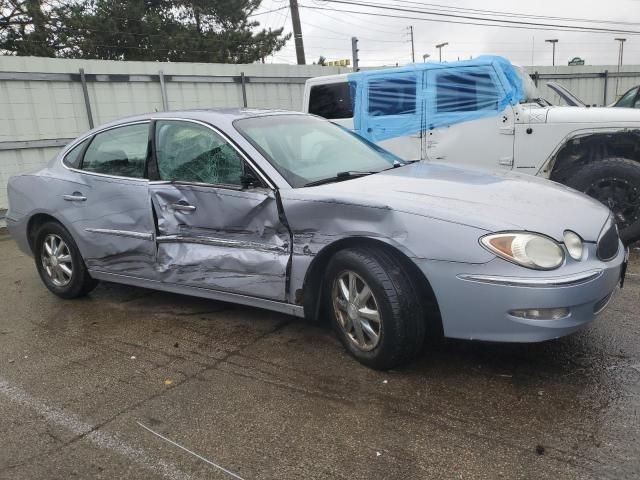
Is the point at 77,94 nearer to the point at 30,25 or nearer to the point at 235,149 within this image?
the point at 235,149

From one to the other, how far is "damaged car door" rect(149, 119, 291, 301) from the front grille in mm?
1796

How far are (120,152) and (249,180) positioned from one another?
4.84ft

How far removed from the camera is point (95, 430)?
286cm

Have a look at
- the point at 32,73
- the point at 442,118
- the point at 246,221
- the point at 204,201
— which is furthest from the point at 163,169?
the point at 32,73

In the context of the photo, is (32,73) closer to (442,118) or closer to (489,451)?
(442,118)

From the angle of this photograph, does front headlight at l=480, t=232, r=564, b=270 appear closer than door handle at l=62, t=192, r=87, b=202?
Yes

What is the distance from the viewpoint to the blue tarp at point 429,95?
616cm

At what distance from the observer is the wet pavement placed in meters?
2.48

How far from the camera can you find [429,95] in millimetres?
6547

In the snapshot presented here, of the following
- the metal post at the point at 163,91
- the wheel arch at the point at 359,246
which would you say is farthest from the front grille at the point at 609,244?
the metal post at the point at 163,91

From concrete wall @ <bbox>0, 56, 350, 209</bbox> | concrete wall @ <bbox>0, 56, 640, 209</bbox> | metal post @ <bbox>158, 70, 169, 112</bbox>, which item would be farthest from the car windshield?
metal post @ <bbox>158, 70, 169, 112</bbox>

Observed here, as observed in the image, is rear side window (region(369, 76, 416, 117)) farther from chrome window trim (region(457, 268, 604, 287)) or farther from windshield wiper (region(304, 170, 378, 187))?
chrome window trim (region(457, 268, 604, 287))

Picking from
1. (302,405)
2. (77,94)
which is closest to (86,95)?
(77,94)

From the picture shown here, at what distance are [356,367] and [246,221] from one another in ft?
3.84
